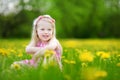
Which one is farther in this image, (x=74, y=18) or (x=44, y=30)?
(x=74, y=18)

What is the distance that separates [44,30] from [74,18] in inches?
1462

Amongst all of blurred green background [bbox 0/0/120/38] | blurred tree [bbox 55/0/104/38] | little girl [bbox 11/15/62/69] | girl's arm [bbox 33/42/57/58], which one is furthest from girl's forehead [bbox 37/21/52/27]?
blurred tree [bbox 55/0/104/38]

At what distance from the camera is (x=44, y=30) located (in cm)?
A: 463

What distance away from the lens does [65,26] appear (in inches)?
1646

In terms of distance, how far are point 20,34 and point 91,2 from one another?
815 centimetres

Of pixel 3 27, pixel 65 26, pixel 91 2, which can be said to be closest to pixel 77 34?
pixel 65 26

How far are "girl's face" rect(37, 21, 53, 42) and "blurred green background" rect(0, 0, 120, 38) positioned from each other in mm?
34725

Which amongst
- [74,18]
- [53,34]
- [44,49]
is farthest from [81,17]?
[44,49]

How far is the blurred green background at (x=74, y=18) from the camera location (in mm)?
39812

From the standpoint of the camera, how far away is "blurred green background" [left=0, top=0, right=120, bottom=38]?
131 ft

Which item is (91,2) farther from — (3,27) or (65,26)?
(3,27)

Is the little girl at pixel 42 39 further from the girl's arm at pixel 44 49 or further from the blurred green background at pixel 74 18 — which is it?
the blurred green background at pixel 74 18

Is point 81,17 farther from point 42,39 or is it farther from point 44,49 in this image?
point 44,49

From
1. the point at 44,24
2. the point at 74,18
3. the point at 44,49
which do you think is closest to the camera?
the point at 44,49
